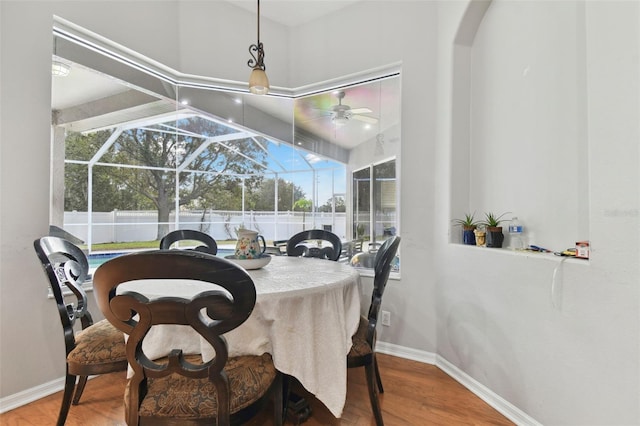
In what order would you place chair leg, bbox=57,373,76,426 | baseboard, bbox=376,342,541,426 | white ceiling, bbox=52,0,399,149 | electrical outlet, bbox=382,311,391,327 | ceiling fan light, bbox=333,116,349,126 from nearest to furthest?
chair leg, bbox=57,373,76,426 < baseboard, bbox=376,342,541,426 < white ceiling, bbox=52,0,399,149 < electrical outlet, bbox=382,311,391,327 < ceiling fan light, bbox=333,116,349,126

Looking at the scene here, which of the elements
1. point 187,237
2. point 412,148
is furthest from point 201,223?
point 412,148

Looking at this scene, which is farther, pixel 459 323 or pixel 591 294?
pixel 459 323

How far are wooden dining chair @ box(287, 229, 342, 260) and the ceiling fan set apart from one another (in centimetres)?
→ 115

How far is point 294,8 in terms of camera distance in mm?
2992

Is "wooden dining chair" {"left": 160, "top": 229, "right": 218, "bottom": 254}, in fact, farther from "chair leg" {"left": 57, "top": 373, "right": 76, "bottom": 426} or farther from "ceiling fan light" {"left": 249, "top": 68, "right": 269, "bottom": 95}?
"ceiling fan light" {"left": 249, "top": 68, "right": 269, "bottom": 95}

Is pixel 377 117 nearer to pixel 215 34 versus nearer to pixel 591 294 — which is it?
pixel 215 34

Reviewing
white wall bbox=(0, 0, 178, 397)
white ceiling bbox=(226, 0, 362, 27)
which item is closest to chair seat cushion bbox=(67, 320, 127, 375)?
white wall bbox=(0, 0, 178, 397)

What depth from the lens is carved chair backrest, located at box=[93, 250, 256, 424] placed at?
864mm

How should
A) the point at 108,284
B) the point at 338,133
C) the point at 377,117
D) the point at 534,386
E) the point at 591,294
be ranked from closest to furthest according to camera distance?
the point at 108,284 → the point at 591,294 → the point at 534,386 → the point at 377,117 → the point at 338,133

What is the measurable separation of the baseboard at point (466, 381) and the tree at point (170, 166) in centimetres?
220

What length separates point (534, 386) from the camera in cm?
163

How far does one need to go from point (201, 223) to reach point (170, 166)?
2.08 feet

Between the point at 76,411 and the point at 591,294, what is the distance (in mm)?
2736

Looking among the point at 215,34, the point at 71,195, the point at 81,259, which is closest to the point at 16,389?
the point at 81,259
